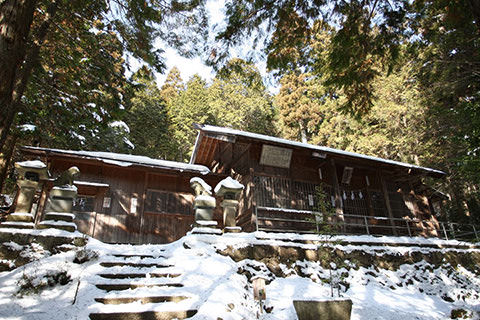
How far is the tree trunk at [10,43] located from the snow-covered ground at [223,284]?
113 inches

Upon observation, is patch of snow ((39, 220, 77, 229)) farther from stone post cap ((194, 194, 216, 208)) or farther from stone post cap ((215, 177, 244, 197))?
stone post cap ((215, 177, 244, 197))

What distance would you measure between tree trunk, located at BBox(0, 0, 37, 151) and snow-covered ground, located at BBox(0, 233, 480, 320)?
9.43ft

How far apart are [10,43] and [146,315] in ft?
14.8

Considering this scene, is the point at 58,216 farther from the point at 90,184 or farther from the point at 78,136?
the point at 78,136

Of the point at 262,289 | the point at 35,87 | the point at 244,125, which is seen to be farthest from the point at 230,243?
the point at 244,125

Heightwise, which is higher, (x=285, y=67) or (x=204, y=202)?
(x=285, y=67)

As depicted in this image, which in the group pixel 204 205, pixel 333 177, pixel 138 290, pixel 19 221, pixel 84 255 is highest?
pixel 333 177

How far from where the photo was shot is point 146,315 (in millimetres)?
4715

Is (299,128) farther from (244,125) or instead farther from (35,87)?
(35,87)

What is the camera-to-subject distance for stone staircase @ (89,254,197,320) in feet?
15.5

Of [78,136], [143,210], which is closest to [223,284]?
[143,210]

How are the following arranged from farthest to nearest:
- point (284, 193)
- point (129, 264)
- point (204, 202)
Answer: point (284, 193) → point (204, 202) → point (129, 264)

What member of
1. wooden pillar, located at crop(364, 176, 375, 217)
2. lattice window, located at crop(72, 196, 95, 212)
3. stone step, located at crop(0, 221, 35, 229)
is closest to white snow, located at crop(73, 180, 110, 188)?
lattice window, located at crop(72, 196, 95, 212)

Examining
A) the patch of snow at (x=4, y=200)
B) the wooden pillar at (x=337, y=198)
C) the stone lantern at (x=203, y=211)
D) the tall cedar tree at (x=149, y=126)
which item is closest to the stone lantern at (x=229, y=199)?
the stone lantern at (x=203, y=211)
